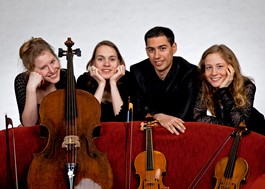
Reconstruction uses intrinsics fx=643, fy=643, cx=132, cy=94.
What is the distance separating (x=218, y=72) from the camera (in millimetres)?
3512

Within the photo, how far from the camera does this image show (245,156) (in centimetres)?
314

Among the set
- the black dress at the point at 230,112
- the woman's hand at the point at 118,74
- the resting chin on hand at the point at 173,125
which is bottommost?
the resting chin on hand at the point at 173,125

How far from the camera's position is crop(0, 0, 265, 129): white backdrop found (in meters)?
5.23

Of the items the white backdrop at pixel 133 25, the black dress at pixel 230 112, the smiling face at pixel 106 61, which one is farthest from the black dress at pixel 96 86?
the white backdrop at pixel 133 25

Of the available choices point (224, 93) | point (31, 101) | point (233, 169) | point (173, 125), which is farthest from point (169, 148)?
point (31, 101)

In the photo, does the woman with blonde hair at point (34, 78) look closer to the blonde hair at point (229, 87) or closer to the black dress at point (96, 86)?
the black dress at point (96, 86)

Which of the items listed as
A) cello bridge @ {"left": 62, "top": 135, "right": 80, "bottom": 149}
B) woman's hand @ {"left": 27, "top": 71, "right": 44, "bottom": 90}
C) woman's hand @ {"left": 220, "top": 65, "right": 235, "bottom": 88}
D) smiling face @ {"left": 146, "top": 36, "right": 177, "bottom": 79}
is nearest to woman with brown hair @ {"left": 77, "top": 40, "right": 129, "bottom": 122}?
smiling face @ {"left": 146, "top": 36, "right": 177, "bottom": 79}

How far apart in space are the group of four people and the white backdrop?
4.92 feet

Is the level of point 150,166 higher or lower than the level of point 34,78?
lower

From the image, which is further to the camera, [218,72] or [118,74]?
[118,74]

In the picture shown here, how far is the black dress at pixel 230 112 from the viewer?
3.43 meters

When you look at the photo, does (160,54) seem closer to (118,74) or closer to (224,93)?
(118,74)

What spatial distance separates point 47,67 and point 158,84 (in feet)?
2.08

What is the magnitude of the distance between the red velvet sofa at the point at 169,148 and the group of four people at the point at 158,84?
25 centimetres
